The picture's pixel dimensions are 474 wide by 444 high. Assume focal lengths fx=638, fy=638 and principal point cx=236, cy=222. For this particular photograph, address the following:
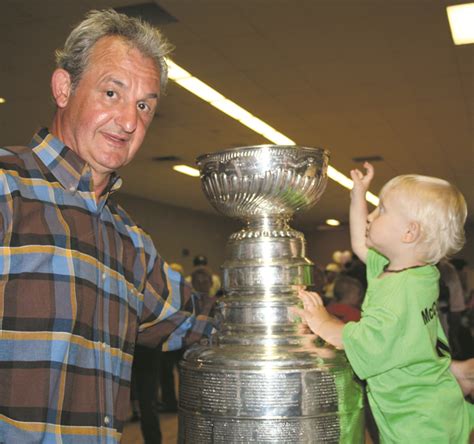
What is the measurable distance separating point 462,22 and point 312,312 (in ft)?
12.9

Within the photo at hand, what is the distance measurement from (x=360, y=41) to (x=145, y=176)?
6.65 meters

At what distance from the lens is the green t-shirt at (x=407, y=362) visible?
1.37 metres

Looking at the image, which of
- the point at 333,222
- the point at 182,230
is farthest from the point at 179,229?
the point at 333,222

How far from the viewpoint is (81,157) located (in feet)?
4.43

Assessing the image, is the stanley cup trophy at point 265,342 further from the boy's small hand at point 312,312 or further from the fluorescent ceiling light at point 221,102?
the fluorescent ceiling light at point 221,102

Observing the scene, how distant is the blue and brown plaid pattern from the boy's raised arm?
1.99ft

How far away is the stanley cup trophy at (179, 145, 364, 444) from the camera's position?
128 centimetres

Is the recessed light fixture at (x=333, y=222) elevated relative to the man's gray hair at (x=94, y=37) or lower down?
elevated

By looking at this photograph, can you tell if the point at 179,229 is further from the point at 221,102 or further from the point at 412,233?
the point at 412,233

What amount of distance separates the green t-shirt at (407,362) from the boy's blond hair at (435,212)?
0.22ft

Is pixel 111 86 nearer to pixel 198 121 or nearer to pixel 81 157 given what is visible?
pixel 81 157

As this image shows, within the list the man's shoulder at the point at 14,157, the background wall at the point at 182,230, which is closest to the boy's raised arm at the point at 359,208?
the man's shoulder at the point at 14,157

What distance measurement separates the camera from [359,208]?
169 centimetres

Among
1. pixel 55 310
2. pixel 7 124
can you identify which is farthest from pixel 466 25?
pixel 7 124
